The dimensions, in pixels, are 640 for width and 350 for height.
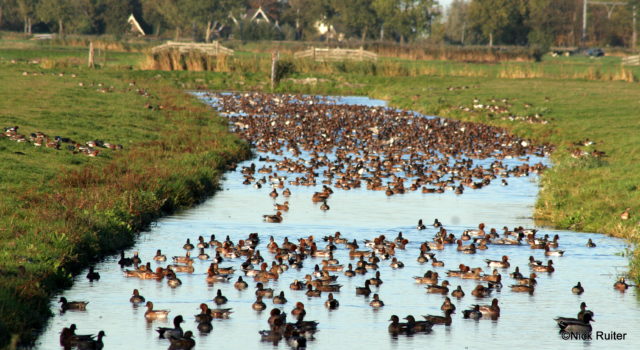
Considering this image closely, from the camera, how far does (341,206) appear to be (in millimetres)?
30047

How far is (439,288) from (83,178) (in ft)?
43.2

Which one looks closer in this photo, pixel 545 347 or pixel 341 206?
pixel 545 347

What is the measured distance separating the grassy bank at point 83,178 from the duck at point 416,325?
6526mm

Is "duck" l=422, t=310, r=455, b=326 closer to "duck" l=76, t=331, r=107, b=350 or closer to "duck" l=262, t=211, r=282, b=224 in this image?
"duck" l=76, t=331, r=107, b=350

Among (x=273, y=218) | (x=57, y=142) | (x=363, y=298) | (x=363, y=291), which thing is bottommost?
(x=363, y=298)

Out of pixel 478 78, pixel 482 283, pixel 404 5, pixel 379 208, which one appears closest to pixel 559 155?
pixel 379 208

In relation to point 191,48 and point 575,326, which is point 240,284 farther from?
point 191,48

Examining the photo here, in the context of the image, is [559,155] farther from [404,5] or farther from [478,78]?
[404,5]

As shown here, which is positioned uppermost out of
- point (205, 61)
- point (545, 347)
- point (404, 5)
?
point (404, 5)

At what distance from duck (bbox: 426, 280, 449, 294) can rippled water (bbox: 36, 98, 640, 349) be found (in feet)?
0.68

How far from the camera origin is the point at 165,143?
127 ft

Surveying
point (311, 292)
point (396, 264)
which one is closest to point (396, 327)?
point (311, 292)

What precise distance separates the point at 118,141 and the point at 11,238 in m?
18.6

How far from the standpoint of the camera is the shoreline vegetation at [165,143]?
67.0ft
